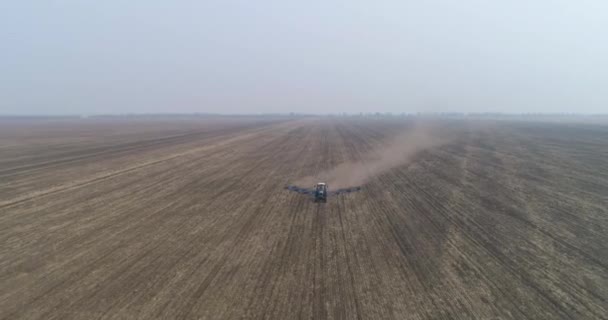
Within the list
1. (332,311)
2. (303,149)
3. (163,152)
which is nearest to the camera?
(332,311)

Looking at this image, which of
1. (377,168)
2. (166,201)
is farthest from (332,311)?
(377,168)

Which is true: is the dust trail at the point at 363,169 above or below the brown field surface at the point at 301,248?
below

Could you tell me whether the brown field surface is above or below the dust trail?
above

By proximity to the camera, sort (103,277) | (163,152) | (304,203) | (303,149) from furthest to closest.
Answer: (303,149), (163,152), (304,203), (103,277)

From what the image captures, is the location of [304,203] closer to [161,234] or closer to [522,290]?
[161,234]

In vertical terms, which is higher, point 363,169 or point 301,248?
point 301,248

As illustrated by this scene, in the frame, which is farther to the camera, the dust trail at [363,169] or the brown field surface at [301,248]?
the dust trail at [363,169]

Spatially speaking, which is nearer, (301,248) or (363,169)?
(301,248)

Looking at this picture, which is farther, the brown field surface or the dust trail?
the dust trail
